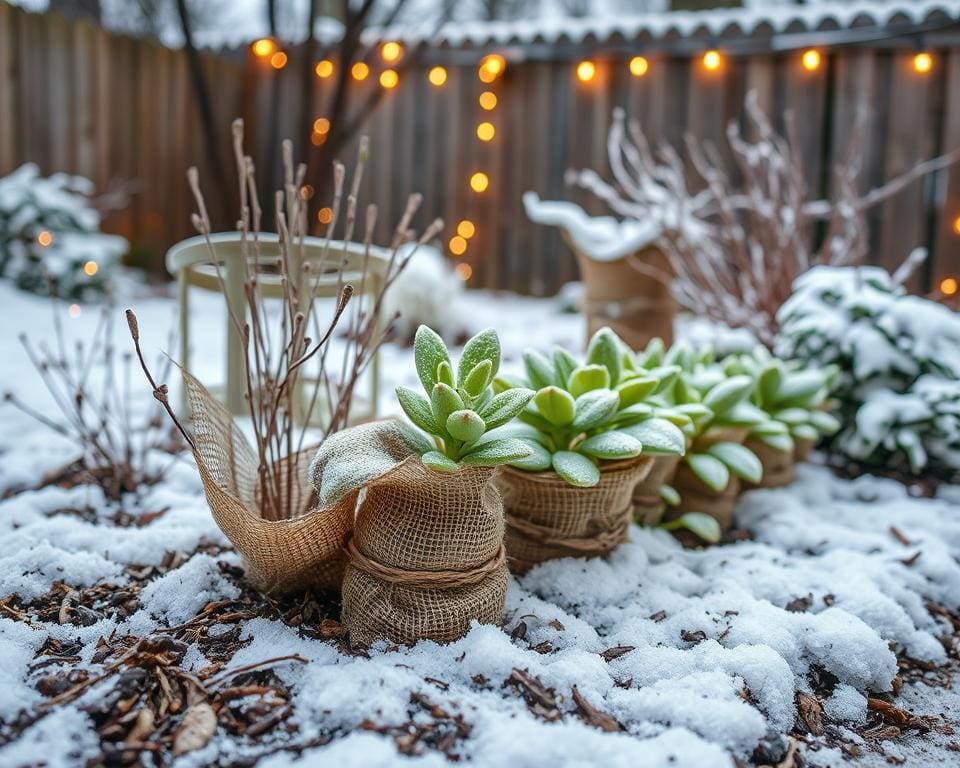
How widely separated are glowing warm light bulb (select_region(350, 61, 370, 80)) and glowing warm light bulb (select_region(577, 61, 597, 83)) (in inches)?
60.0

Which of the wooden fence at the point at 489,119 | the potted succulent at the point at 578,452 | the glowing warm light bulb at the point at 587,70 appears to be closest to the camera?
the potted succulent at the point at 578,452

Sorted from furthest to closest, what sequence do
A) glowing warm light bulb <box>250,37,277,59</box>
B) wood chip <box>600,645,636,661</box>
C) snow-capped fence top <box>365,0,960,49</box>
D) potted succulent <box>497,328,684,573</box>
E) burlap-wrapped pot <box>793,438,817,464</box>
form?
glowing warm light bulb <box>250,37,277,59</box>, snow-capped fence top <box>365,0,960,49</box>, burlap-wrapped pot <box>793,438,817,464</box>, potted succulent <box>497,328,684,573</box>, wood chip <box>600,645,636,661</box>

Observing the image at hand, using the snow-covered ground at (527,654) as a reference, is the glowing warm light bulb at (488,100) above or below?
above

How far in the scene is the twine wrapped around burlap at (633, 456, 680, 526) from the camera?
1.63 meters

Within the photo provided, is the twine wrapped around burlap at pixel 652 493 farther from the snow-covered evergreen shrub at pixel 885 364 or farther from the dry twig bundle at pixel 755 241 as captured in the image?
the dry twig bundle at pixel 755 241

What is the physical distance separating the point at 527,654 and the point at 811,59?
4.68 m

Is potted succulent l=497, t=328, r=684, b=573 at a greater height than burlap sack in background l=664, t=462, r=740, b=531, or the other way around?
potted succulent l=497, t=328, r=684, b=573

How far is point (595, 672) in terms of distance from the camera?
1.10 m

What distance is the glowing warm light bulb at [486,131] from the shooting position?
543cm

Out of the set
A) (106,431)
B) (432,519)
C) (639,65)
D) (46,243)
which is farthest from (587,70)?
(432,519)

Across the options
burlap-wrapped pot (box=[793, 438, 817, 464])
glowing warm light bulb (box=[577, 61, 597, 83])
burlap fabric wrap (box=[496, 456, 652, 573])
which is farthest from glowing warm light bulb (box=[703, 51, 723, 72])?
burlap fabric wrap (box=[496, 456, 652, 573])

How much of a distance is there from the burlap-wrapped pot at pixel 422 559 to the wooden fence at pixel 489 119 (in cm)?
437

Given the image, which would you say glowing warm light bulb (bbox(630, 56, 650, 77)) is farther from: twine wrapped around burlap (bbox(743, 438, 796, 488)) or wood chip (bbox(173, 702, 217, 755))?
wood chip (bbox(173, 702, 217, 755))

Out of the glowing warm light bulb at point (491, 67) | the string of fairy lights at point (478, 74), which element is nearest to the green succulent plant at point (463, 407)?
the string of fairy lights at point (478, 74)
